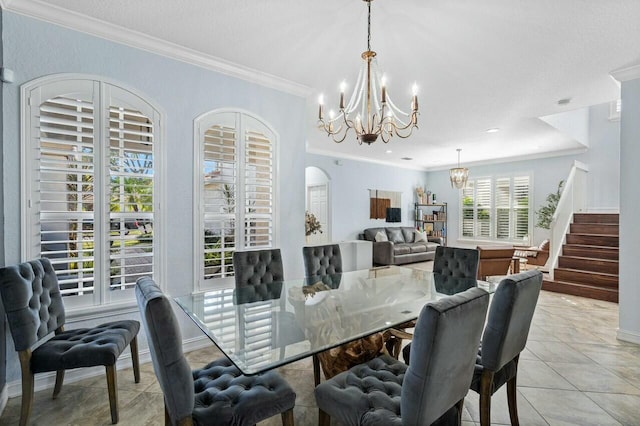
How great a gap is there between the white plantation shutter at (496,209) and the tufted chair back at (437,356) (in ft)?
25.4

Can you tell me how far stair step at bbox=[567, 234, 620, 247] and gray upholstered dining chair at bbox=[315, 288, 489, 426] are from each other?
18.2 feet

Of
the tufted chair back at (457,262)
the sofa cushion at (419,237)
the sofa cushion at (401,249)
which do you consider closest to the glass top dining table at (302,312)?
the tufted chair back at (457,262)

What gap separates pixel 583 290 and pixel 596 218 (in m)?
1.84

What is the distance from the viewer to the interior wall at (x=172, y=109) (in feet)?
7.04

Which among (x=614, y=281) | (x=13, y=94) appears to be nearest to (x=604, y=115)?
(x=614, y=281)

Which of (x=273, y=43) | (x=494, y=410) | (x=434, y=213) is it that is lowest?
(x=494, y=410)

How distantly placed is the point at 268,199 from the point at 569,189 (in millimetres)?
5819

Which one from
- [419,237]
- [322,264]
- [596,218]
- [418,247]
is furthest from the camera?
[419,237]

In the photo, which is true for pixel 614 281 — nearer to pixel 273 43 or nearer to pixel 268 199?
pixel 268 199

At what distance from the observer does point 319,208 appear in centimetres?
804

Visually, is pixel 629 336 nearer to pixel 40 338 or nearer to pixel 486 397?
pixel 486 397

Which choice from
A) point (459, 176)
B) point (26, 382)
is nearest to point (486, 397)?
point (26, 382)

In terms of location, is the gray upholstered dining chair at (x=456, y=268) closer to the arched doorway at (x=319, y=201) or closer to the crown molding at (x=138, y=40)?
the crown molding at (x=138, y=40)

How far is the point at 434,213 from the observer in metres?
9.30
